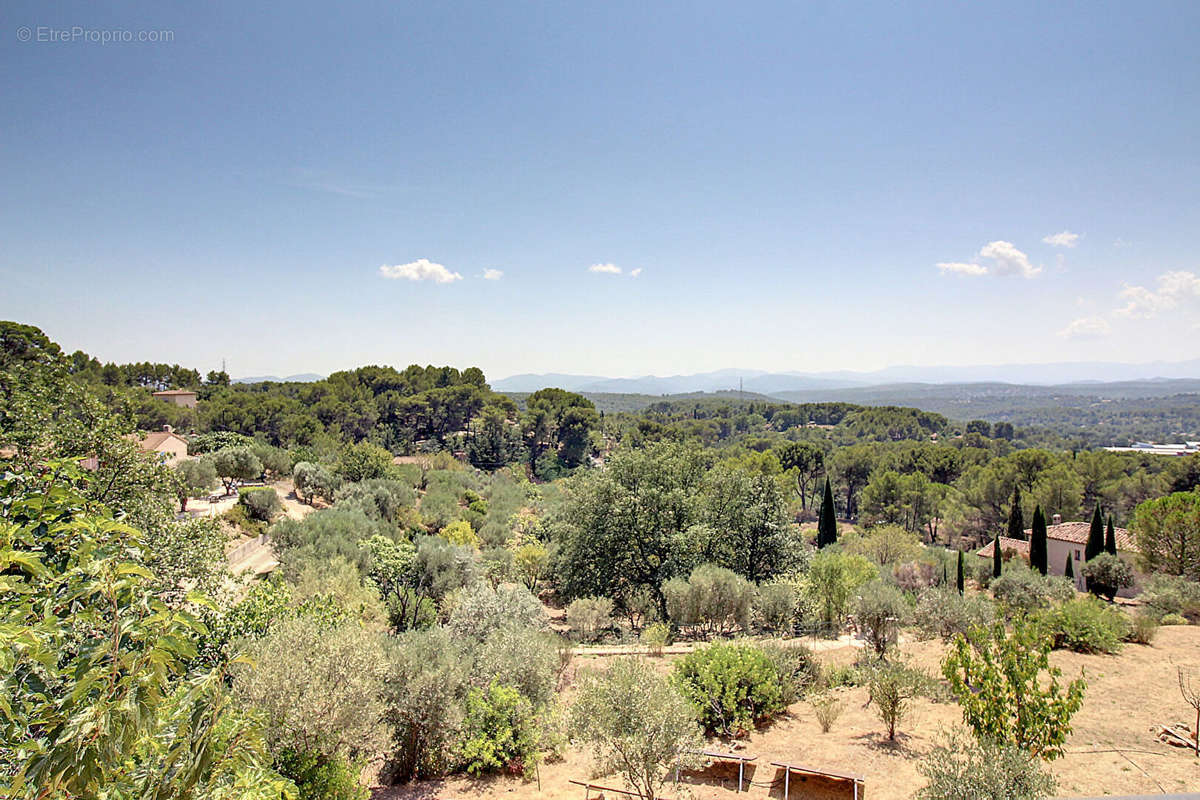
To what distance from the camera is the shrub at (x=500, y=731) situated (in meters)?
9.08

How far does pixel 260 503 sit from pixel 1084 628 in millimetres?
30343

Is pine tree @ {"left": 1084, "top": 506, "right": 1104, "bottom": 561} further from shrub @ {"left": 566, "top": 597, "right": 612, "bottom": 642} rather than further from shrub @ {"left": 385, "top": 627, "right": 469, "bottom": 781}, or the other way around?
shrub @ {"left": 385, "top": 627, "right": 469, "bottom": 781}

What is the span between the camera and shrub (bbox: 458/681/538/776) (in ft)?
29.8

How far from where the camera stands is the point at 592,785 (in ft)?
27.7

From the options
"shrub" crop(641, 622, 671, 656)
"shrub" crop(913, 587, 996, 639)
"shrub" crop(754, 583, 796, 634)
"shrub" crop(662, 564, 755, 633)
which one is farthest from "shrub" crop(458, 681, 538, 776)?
"shrub" crop(913, 587, 996, 639)

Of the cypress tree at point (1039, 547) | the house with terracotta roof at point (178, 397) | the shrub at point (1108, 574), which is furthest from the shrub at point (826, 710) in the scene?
the house with terracotta roof at point (178, 397)

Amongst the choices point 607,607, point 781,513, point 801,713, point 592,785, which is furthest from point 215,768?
point 781,513

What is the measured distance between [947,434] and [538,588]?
111636mm

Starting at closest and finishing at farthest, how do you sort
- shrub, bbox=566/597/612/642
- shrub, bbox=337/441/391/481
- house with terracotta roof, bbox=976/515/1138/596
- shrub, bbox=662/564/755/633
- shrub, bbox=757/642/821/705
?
shrub, bbox=757/642/821/705 → shrub, bbox=662/564/755/633 → shrub, bbox=566/597/612/642 → house with terracotta roof, bbox=976/515/1138/596 → shrub, bbox=337/441/391/481

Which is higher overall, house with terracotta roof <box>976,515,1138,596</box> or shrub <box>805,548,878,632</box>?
shrub <box>805,548,878,632</box>

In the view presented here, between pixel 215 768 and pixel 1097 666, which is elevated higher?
pixel 215 768

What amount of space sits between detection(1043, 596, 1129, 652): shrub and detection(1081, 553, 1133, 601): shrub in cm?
1315

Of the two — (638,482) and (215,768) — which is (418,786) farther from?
(638,482)

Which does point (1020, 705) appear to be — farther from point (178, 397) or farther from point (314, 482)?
point (178, 397)
